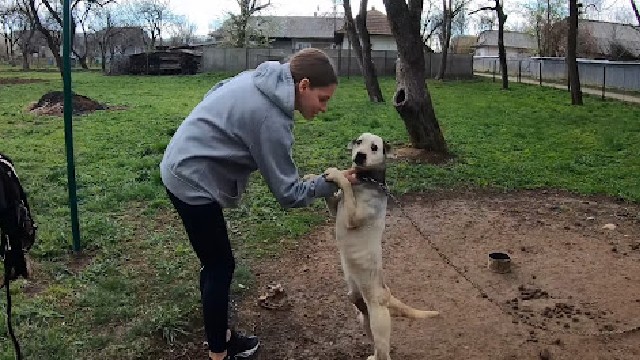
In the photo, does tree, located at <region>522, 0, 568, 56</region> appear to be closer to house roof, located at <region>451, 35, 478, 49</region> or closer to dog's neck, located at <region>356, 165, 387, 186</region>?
house roof, located at <region>451, 35, 478, 49</region>

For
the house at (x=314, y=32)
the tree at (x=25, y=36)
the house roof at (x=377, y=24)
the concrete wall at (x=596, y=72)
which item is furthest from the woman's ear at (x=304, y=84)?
the house at (x=314, y=32)

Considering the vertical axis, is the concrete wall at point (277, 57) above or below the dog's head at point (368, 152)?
above

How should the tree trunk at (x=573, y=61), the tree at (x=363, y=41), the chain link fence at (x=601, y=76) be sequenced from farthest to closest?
the chain link fence at (x=601, y=76) → the tree trunk at (x=573, y=61) → the tree at (x=363, y=41)

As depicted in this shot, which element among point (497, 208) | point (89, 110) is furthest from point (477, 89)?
point (497, 208)

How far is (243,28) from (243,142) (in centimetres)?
4337

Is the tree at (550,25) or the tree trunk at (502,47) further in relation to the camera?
the tree at (550,25)

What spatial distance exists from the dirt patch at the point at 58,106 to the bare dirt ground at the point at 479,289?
A: 11.6m

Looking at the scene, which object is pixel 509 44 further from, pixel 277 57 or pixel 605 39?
pixel 277 57

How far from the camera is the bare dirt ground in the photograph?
13.2 ft

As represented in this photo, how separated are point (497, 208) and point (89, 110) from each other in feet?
40.5

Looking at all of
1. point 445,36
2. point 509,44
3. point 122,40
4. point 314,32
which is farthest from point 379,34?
point 509,44

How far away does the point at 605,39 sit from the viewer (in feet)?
162

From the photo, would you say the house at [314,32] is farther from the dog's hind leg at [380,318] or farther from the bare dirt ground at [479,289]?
the dog's hind leg at [380,318]

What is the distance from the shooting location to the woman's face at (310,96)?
305 centimetres
